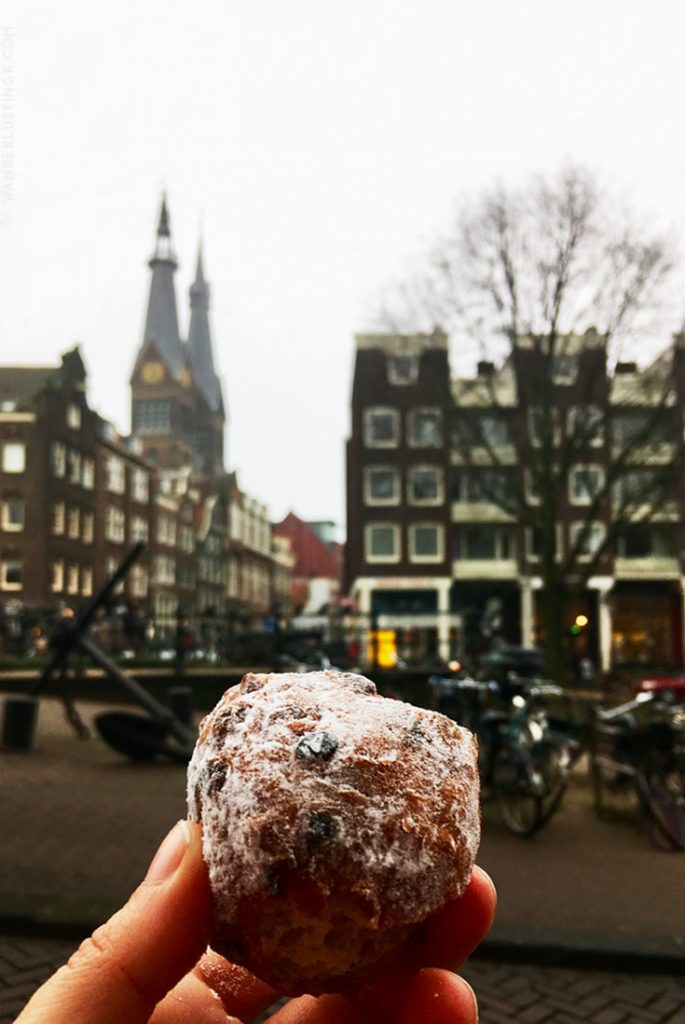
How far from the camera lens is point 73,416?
77.7 ft

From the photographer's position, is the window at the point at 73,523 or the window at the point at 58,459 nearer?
the window at the point at 58,459

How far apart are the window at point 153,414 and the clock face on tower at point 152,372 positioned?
6.15 feet

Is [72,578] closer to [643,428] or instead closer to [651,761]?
[643,428]

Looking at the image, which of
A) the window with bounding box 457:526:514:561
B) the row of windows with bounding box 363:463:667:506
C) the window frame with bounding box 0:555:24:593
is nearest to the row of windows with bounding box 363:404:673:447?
the row of windows with bounding box 363:463:667:506

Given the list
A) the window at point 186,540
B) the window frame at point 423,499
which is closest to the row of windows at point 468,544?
the window frame at point 423,499

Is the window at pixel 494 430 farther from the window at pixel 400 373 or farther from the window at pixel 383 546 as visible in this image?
the window at pixel 383 546

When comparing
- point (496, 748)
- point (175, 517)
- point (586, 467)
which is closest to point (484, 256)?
point (586, 467)

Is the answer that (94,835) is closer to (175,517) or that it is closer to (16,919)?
(16,919)

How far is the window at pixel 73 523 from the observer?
70.8 feet

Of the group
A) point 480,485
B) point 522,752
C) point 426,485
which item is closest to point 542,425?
point 480,485

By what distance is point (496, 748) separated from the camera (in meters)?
8.02

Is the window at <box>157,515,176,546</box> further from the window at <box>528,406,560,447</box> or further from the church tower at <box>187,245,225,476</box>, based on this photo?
the church tower at <box>187,245,225,476</box>

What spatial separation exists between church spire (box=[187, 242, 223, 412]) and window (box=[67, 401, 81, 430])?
2180 inches

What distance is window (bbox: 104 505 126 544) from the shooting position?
23.9 m
